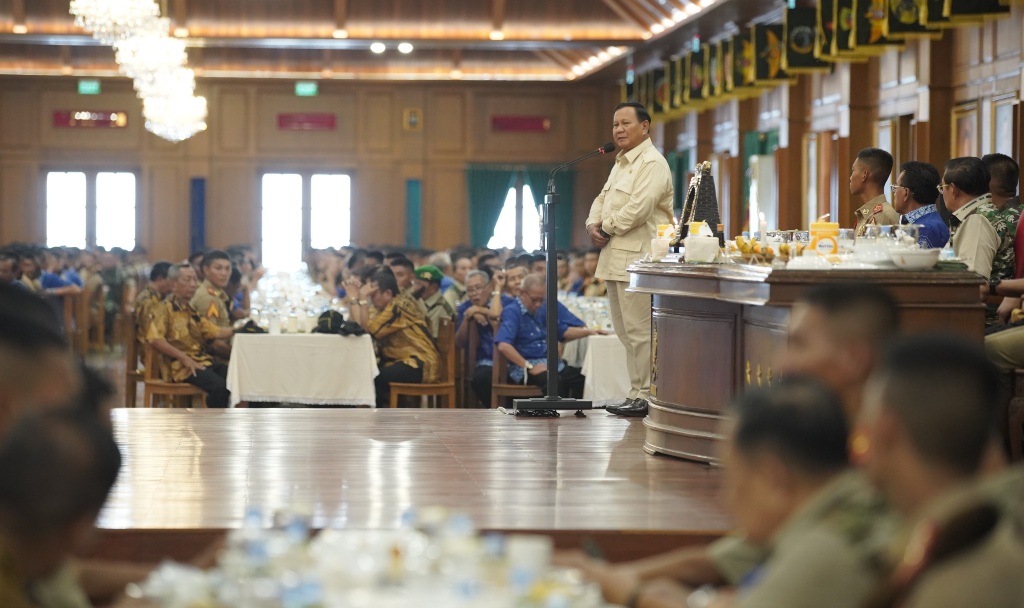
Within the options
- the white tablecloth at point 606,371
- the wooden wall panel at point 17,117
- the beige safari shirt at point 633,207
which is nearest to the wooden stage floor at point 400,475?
the beige safari shirt at point 633,207

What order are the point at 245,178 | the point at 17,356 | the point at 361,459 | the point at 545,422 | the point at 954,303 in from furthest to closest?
the point at 245,178
the point at 545,422
the point at 361,459
the point at 954,303
the point at 17,356

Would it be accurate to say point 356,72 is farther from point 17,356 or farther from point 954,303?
point 17,356

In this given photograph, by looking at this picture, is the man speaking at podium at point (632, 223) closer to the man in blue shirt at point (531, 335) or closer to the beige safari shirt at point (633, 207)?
the beige safari shirt at point (633, 207)

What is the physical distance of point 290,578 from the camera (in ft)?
7.41

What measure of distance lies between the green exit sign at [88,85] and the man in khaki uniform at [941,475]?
19.0 m

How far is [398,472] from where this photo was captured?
16.5ft

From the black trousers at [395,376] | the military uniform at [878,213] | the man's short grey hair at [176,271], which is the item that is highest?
the military uniform at [878,213]

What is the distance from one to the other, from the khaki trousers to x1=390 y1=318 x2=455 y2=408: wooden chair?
5.21ft

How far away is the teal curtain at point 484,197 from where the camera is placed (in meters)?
20.0

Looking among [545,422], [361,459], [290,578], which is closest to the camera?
[290,578]

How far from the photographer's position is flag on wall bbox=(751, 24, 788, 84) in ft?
41.7

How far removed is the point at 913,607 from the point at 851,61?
10.2 meters

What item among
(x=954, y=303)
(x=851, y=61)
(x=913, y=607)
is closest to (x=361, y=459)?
(x=954, y=303)

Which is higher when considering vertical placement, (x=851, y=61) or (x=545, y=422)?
(x=851, y=61)
